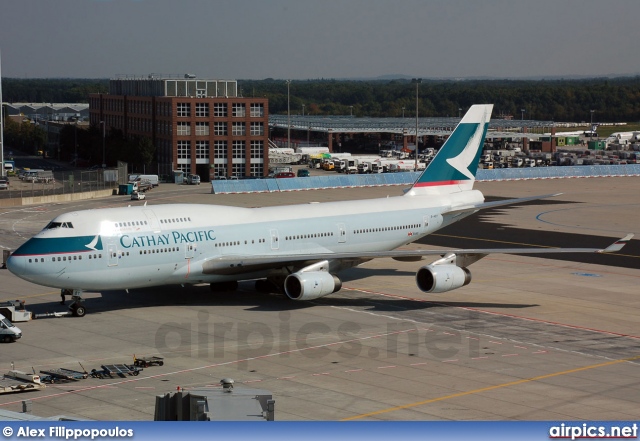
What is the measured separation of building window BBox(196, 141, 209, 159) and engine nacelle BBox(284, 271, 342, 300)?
332ft

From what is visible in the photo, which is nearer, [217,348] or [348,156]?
[217,348]

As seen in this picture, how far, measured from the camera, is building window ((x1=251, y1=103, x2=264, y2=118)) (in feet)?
500

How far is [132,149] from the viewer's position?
502 ft

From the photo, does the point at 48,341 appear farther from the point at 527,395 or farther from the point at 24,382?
the point at 527,395

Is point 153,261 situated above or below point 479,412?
above

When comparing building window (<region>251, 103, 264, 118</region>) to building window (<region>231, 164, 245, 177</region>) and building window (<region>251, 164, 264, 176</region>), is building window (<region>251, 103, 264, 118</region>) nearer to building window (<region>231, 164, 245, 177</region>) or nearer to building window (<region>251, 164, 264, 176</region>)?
building window (<region>251, 164, 264, 176</region>)

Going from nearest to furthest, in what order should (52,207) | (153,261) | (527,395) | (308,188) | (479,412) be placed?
(479,412) → (527,395) → (153,261) → (52,207) → (308,188)

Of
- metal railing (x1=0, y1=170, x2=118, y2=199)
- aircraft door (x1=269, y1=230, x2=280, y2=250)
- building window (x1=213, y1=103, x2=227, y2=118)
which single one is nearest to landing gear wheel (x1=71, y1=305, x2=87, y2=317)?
aircraft door (x1=269, y1=230, x2=280, y2=250)

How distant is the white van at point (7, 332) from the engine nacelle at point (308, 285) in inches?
563

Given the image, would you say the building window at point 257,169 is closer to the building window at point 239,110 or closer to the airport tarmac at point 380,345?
the building window at point 239,110

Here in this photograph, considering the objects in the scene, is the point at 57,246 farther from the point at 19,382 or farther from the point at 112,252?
the point at 19,382

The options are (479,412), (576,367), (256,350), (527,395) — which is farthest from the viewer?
(256,350)

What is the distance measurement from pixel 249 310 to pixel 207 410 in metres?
32.7

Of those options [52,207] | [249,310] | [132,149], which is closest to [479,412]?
[249,310]
